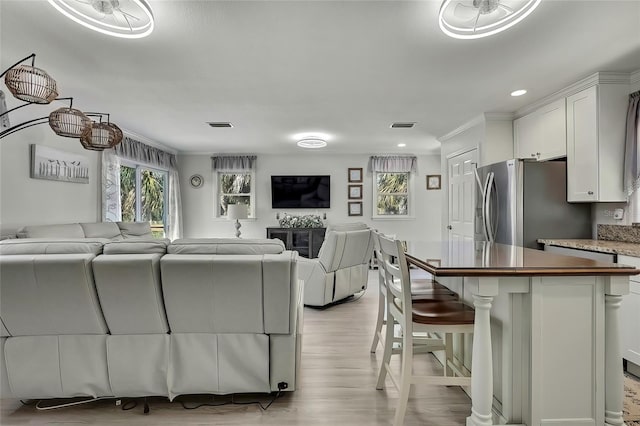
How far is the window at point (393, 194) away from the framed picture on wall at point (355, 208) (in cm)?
42

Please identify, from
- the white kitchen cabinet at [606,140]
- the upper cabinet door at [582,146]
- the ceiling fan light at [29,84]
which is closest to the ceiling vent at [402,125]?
the upper cabinet door at [582,146]

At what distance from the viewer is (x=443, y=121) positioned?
14.1ft

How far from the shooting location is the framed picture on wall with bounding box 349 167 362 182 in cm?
671

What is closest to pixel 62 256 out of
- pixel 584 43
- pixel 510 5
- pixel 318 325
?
pixel 318 325

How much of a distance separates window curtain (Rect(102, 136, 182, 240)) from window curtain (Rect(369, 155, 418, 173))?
158 inches

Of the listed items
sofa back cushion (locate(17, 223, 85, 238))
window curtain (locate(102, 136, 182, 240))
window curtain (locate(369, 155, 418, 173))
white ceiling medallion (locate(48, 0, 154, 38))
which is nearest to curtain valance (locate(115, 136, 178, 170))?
window curtain (locate(102, 136, 182, 240))

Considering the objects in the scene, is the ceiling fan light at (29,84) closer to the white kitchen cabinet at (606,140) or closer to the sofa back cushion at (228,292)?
the sofa back cushion at (228,292)

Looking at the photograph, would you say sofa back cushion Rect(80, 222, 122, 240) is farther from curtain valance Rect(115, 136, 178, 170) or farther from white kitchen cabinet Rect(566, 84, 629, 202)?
white kitchen cabinet Rect(566, 84, 629, 202)

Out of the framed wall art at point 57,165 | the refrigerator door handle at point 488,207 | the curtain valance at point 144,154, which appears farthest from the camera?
the curtain valance at point 144,154

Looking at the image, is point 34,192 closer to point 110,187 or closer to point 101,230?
point 101,230

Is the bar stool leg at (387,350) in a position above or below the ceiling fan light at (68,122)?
below

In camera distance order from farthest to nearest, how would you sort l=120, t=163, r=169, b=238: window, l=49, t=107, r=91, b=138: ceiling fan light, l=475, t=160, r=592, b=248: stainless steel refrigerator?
1. l=120, t=163, r=169, b=238: window
2. l=475, t=160, r=592, b=248: stainless steel refrigerator
3. l=49, t=107, r=91, b=138: ceiling fan light

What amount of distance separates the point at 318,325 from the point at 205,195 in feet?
14.7

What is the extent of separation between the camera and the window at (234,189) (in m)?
6.71
